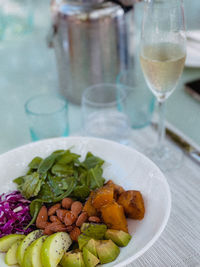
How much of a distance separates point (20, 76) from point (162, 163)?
2.65 feet

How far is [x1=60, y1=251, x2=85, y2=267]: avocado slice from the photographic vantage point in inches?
26.6

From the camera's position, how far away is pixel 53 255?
2.22 ft

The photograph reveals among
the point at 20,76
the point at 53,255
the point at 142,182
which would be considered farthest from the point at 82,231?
the point at 20,76

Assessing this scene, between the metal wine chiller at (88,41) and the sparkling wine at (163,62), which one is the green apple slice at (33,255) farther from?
the metal wine chiller at (88,41)

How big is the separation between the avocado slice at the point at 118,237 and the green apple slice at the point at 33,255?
12cm

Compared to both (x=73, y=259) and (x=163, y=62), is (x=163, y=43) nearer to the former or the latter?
(x=163, y=62)

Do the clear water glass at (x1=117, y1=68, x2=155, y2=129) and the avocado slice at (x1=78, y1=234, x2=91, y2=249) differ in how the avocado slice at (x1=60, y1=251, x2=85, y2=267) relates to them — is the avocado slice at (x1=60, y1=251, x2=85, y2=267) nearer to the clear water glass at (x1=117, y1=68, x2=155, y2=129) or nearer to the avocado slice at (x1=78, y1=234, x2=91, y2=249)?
the avocado slice at (x1=78, y1=234, x2=91, y2=249)

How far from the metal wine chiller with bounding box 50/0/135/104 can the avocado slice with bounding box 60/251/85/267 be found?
0.74 m

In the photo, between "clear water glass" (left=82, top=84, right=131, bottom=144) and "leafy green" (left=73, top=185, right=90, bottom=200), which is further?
"clear water glass" (left=82, top=84, right=131, bottom=144)

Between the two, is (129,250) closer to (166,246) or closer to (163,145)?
(166,246)

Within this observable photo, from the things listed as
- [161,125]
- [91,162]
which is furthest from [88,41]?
[91,162]

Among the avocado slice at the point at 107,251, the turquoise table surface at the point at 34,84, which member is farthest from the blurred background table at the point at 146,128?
the avocado slice at the point at 107,251

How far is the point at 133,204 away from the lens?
2.48 feet

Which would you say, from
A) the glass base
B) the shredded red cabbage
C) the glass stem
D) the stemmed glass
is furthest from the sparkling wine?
the shredded red cabbage
